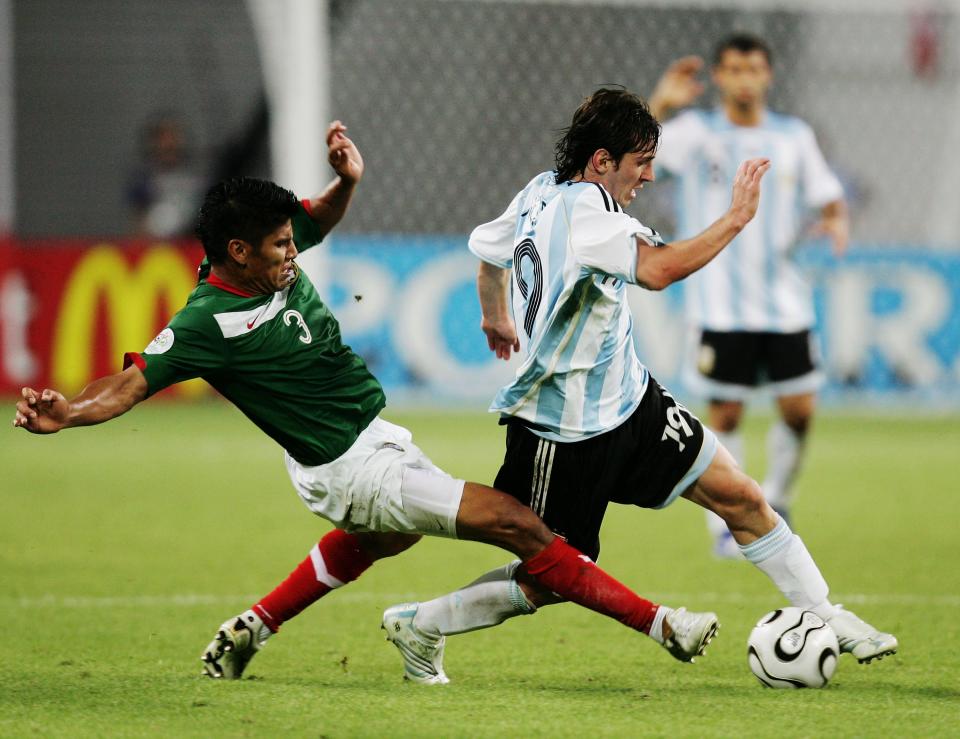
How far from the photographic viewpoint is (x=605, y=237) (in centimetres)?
420

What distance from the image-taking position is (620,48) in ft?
48.0

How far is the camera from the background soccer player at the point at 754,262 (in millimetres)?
7457

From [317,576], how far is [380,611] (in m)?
1.16

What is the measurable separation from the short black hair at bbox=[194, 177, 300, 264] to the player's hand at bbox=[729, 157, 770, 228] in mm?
1244

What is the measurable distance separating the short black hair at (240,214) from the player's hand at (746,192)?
124 cm

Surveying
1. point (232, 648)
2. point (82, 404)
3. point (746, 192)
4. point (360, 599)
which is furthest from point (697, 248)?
point (360, 599)

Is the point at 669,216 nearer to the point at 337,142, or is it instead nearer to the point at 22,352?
the point at 22,352

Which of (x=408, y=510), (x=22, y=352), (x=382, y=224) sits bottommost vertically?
(x=22, y=352)

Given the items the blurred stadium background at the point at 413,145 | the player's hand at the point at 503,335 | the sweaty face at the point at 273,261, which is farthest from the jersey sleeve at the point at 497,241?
the blurred stadium background at the point at 413,145

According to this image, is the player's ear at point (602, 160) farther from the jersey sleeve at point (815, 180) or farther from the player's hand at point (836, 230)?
the jersey sleeve at point (815, 180)

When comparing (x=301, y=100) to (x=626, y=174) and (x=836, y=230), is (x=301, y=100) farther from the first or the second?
(x=626, y=174)

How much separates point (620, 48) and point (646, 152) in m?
10.4

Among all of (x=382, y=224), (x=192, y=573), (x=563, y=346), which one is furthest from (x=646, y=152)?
(x=382, y=224)

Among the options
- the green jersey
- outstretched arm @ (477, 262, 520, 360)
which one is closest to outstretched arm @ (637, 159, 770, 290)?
outstretched arm @ (477, 262, 520, 360)
